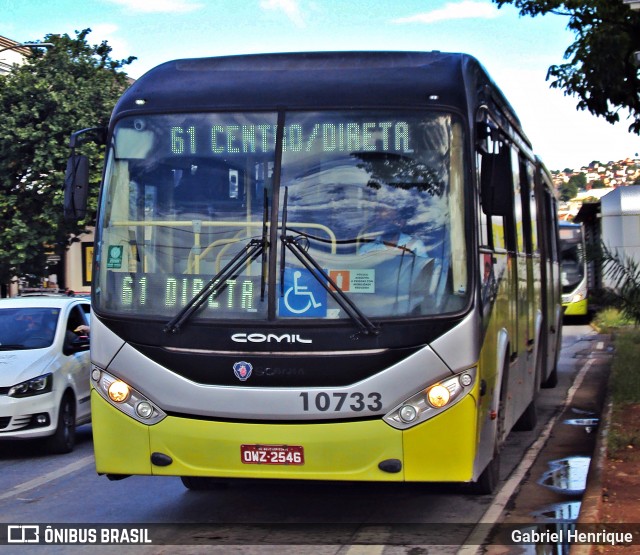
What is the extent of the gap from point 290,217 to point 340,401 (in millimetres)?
1191

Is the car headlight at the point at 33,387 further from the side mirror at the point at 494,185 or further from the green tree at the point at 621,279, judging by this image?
the green tree at the point at 621,279

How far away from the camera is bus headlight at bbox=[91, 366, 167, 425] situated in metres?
7.33

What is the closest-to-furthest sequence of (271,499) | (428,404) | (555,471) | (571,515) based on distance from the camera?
1. (428,404)
2. (571,515)
3. (271,499)
4. (555,471)

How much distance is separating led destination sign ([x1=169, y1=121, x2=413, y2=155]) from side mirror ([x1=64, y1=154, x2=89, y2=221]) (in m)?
1.04

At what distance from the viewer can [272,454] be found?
714 cm

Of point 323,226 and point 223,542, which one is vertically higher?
point 323,226

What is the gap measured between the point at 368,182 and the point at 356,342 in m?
1.04

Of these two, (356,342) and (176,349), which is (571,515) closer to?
(356,342)

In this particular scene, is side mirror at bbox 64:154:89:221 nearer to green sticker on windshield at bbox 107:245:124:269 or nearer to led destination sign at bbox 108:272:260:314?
green sticker on windshield at bbox 107:245:124:269

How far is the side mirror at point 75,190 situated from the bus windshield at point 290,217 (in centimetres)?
47

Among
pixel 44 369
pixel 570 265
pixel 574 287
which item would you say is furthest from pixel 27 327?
pixel 570 265

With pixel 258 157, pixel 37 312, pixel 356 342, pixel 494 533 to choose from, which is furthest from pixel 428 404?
pixel 37 312

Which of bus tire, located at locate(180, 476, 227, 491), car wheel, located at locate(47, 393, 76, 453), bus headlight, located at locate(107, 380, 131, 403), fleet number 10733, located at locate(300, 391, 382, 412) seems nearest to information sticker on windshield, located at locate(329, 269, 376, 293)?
fleet number 10733, located at locate(300, 391, 382, 412)

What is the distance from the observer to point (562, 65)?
18594mm
